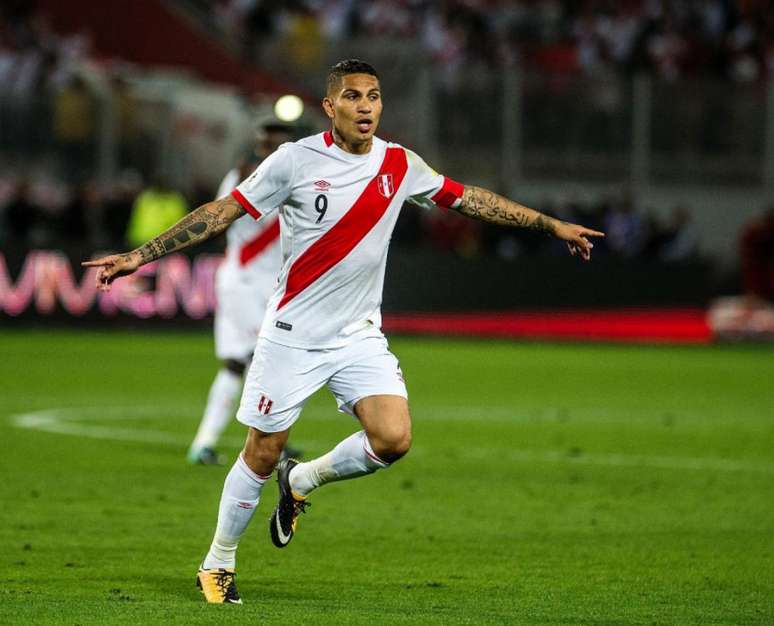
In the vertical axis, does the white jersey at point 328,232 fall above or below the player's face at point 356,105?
below

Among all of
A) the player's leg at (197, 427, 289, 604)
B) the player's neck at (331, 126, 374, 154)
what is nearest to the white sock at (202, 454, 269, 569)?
the player's leg at (197, 427, 289, 604)

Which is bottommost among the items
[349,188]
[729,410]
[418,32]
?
[729,410]

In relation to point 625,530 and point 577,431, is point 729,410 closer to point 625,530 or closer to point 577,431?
point 577,431

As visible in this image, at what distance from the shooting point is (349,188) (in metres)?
7.25

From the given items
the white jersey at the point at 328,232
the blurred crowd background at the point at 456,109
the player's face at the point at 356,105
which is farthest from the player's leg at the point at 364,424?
the blurred crowd background at the point at 456,109

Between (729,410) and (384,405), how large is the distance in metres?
9.90

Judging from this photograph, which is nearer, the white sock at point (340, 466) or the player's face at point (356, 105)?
the player's face at point (356, 105)

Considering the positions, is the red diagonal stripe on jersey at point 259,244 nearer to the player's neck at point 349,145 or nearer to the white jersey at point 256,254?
the white jersey at point 256,254

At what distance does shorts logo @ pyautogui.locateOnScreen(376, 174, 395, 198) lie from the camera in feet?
24.1

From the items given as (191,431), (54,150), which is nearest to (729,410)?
(191,431)

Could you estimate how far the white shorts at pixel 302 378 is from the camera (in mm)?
7199

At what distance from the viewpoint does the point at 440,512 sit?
32.9 feet

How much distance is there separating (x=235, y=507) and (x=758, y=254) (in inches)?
841

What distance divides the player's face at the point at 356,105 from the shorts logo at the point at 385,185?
0.20 m
